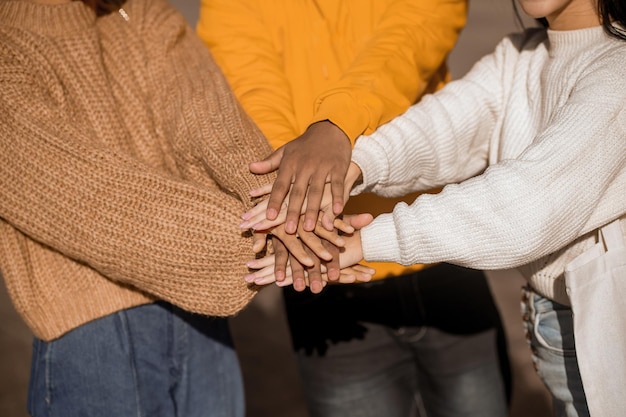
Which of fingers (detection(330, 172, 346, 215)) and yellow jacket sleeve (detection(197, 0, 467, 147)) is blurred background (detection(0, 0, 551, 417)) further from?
fingers (detection(330, 172, 346, 215))

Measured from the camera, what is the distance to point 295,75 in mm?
1869

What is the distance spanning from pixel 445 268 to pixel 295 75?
2.00ft

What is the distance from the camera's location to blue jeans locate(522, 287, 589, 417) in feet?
5.33

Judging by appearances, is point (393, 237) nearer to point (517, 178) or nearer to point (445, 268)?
point (517, 178)

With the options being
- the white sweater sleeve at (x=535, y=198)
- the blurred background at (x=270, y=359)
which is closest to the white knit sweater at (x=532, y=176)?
the white sweater sleeve at (x=535, y=198)

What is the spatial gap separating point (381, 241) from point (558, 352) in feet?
1.51

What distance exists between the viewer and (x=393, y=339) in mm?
2033

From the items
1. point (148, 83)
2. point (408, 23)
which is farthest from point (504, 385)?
point (148, 83)

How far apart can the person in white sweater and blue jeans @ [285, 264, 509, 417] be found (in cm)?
30

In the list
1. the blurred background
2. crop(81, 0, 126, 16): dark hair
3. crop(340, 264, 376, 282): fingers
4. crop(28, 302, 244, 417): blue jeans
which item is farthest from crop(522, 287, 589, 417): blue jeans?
Result: the blurred background

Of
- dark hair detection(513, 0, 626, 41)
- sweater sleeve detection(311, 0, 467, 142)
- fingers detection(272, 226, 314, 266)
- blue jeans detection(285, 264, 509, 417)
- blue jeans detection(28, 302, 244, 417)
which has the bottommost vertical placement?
blue jeans detection(28, 302, 244, 417)

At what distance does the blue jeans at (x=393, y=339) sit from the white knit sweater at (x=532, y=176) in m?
0.37

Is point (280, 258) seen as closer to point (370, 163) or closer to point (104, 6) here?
point (370, 163)

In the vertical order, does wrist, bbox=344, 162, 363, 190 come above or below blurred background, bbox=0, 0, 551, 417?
above
